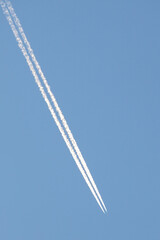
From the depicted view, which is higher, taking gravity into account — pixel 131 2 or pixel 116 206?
pixel 131 2

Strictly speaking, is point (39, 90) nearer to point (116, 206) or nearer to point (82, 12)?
point (82, 12)

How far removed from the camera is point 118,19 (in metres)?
7.07

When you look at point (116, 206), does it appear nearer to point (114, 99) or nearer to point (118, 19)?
point (114, 99)

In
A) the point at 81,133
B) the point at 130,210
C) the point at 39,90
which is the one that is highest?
the point at 39,90

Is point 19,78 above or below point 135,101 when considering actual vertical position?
above

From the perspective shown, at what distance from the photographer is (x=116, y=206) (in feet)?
23.0

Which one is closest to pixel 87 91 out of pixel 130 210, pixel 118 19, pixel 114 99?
pixel 114 99

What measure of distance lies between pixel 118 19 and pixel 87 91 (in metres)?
0.71

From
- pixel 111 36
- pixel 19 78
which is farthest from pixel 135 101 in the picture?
pixel 19 78

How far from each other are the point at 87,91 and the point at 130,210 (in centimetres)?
114

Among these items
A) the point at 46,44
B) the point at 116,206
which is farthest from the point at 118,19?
the point at 116,206

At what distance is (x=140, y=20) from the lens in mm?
7059

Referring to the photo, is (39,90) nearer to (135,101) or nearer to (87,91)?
(87,91)

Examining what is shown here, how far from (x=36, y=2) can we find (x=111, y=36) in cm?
75
